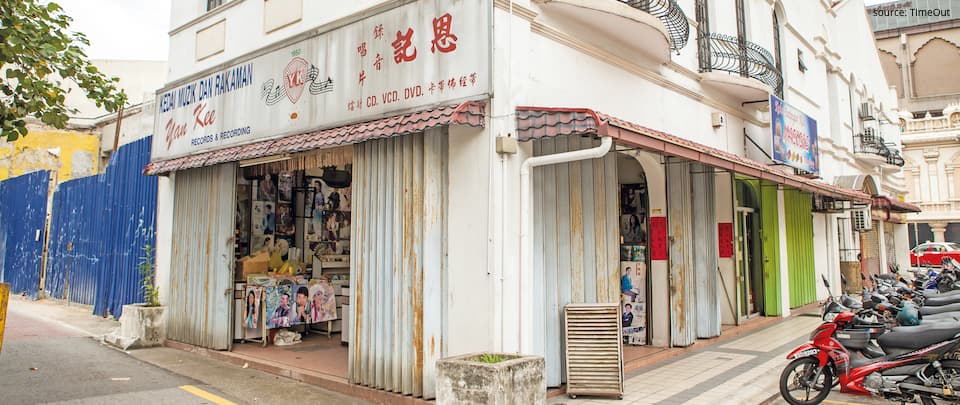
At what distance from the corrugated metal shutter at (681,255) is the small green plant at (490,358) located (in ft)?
15.5

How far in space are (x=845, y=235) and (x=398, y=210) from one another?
17347 mm

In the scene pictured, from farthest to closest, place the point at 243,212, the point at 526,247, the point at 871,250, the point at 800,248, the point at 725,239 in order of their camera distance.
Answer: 1. the point at 871,250
2. the point at 800,248
3. the point at 725,239
4. the point at 243,212
5. the point at 526,247

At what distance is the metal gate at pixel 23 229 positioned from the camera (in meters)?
15.9

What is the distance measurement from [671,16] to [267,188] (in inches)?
279

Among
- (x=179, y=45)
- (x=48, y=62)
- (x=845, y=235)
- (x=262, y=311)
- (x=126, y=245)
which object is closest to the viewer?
(x=48, y=62)

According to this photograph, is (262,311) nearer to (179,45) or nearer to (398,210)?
(398,210)

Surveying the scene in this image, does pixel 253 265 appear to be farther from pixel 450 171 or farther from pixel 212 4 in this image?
pixel 450 171

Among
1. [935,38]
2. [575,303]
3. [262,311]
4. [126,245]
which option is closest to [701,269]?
[575,303]

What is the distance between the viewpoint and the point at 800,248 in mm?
15156

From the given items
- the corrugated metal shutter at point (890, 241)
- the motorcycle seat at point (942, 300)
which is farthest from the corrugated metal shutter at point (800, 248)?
the corrugated metal shutter at point (890, 241)

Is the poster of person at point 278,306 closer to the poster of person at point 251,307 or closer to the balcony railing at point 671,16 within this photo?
the poster of person at point 251,307

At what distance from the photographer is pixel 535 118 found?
6008 mm

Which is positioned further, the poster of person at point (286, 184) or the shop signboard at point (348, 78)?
the poster of person at point (286, 184)

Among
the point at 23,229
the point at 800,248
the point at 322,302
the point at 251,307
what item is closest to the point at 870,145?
the point at 800,248
